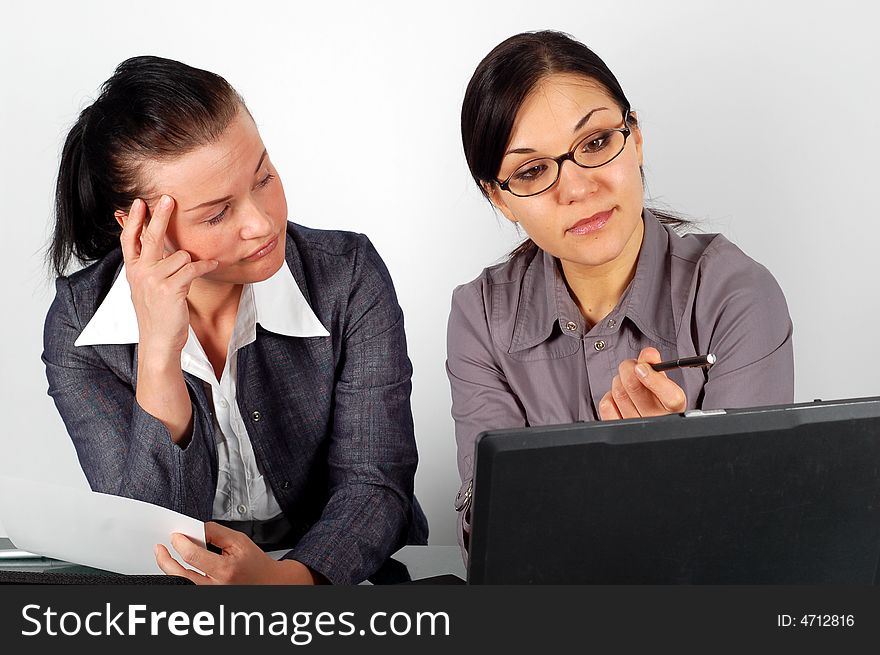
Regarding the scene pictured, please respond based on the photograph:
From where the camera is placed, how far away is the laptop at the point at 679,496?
801 mm

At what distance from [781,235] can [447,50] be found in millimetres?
983

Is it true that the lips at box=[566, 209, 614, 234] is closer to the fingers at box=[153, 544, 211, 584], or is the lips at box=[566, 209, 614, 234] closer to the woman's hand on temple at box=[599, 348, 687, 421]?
the woman's hand on temple at box=[599, 348, 687, 421]

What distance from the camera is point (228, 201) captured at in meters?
1.54

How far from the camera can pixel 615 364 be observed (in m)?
1.74

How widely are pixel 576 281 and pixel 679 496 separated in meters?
0.98

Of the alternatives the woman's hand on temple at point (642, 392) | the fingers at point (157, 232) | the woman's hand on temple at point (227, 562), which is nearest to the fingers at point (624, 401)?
the woman's hand on temple at point (642, 392)

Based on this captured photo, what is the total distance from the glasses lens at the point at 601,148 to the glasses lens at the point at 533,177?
0.05 m

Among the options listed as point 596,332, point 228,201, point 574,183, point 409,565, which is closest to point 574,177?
point 574,183

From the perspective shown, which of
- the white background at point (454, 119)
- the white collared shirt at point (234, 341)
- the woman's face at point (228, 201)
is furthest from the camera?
the white background at point (454, 119)

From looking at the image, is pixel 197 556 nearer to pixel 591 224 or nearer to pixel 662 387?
pixel 662 387

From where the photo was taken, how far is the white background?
97.6 inches

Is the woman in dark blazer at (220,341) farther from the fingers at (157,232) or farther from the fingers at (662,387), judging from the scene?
the fingers at (662,387)

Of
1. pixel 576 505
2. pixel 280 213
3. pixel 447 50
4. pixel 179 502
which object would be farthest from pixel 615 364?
pixel 447 50

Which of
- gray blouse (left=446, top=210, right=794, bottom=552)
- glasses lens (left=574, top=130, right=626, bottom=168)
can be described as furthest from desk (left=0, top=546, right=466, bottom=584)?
glasses lens (left=574, top=130, right=626, bottom=168)
